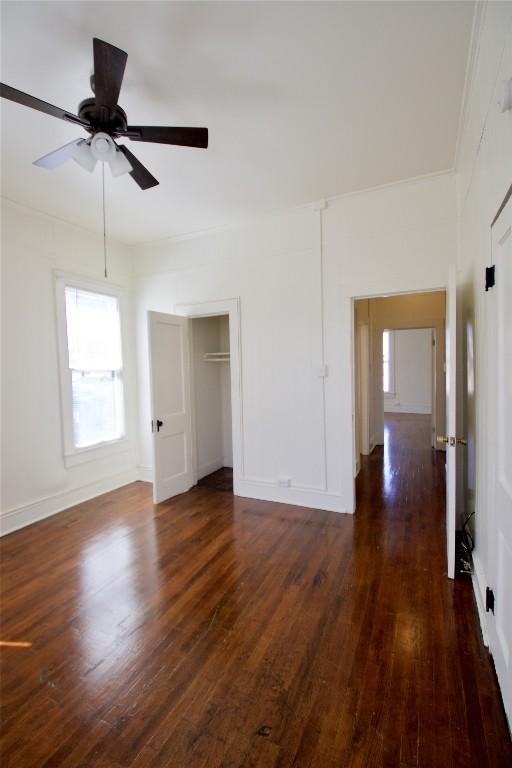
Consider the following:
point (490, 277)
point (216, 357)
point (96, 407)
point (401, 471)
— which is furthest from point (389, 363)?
point (490, 277)

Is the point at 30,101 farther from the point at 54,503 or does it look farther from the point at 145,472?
the point at 145,472

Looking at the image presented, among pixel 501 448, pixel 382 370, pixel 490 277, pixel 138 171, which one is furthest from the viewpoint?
pixel 382 370

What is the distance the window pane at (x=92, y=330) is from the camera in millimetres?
3943

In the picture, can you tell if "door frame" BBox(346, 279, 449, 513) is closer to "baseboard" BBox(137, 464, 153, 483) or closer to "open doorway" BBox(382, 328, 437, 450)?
"baseboard" BBox(137, 464, 153, 483)

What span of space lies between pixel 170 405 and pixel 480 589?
322 cm

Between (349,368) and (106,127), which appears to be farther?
(349,368)

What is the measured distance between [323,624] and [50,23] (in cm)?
341

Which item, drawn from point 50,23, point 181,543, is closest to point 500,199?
point 50,23

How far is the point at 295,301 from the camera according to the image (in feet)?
11.8

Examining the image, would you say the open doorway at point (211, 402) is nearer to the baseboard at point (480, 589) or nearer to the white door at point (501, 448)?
the baseboard at point (480, 589)

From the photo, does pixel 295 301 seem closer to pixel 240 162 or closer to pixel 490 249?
pixel 240 162

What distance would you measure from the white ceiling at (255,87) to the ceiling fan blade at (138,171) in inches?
14.6

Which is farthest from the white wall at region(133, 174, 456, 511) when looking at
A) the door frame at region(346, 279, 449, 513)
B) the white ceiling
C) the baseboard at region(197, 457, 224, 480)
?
the baseboard at region(197, 457, 224, 480)

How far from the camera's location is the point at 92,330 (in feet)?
13.7
